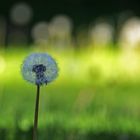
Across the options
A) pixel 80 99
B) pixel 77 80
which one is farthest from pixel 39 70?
pixel 77 80

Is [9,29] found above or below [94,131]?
above

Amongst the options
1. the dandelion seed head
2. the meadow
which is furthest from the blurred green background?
the dandelion seed head

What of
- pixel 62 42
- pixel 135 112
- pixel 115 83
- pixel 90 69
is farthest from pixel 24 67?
pixel 62 42

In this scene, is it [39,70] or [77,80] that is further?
[77,80]

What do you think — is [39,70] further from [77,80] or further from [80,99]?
[77,80]

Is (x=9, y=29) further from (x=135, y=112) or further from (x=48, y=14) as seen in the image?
(x=135, y=112)

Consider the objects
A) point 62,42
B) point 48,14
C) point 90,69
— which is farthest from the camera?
point 48,14

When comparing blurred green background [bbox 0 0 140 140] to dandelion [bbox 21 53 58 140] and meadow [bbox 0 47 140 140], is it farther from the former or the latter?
dandelion [bbox 21 53 58 140]

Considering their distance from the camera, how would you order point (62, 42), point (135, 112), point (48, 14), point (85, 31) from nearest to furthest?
point (135, 112), point (62, 42), point (85, 31), point (48, 14)
